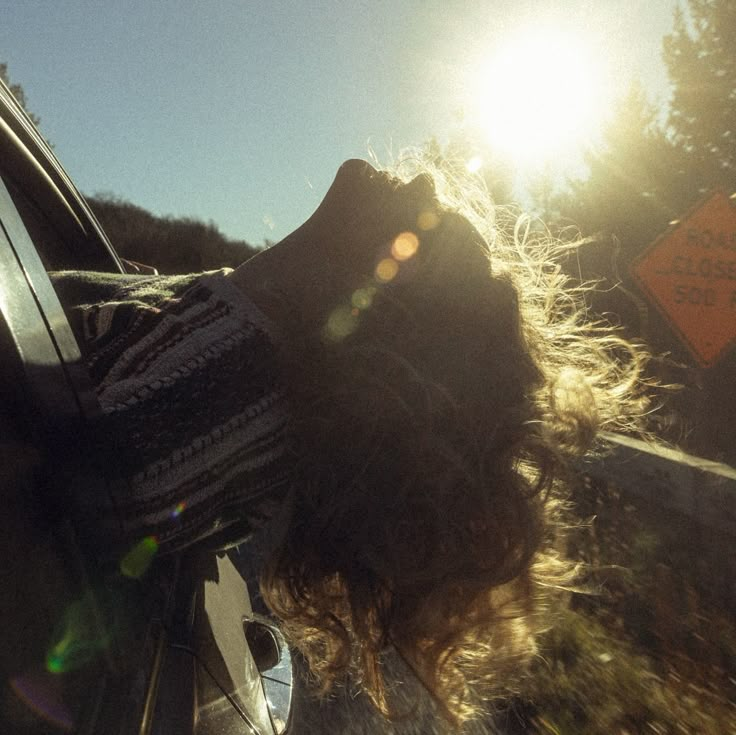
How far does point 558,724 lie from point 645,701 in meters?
0.40

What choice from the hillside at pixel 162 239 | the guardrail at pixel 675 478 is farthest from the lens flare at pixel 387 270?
the hillside at pixel 162 239

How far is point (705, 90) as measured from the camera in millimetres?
34969

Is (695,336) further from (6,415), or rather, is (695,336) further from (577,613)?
(6,415)

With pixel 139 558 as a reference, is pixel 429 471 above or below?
below

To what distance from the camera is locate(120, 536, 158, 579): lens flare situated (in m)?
1.14

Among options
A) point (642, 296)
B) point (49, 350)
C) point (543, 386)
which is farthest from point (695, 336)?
point (49, 350)

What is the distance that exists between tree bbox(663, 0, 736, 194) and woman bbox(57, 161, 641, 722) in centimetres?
Result: 3474

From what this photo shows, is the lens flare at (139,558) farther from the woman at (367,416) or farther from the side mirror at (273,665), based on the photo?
the side mirror at (273,665)

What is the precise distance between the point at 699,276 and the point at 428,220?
4.69 m

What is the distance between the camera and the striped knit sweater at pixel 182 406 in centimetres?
114

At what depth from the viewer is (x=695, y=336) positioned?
566 cm

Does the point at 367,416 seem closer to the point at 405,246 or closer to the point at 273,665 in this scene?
the point at 405,246

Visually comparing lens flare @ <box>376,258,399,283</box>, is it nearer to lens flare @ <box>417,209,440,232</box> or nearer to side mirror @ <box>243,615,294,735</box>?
lens flare @ <box>417,209,440,232</box>

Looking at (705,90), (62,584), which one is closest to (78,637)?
(62,584)
